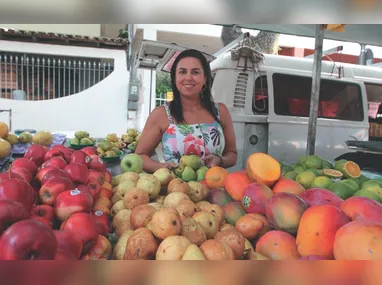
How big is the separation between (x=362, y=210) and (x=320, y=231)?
191mm

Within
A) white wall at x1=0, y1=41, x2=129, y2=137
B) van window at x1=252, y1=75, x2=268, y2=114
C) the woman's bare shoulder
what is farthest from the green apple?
white wall at x1=0, y1=41, x2=129, y2=137

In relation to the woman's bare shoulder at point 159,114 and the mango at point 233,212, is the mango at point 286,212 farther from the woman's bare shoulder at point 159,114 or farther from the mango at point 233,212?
the woman's bare shoulder at point 159,114

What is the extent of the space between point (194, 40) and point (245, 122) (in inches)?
330

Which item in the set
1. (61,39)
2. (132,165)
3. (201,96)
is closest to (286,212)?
(132,165)

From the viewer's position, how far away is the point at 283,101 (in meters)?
5.46

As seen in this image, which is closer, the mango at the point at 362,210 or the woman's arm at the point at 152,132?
the mango at the point at 362,210

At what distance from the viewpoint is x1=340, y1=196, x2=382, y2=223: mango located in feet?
3.25

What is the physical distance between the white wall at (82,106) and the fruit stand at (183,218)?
891 centimetres

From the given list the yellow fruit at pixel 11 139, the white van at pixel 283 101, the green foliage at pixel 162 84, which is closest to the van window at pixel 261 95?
the white van at pixel 283 101

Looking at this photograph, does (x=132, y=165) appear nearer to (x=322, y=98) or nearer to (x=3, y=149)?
(x=3, y=149)

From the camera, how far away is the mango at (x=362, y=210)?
0.99m

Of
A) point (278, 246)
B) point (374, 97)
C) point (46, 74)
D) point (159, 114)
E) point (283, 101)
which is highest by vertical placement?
point (46, 74)

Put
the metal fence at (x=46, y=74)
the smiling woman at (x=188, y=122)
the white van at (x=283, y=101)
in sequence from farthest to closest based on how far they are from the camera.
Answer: the metal fence at (x=46, y=74), the white van at (x=283, y=101), the smiling woman at (x=188, y=122)

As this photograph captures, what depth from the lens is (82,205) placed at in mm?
1122
